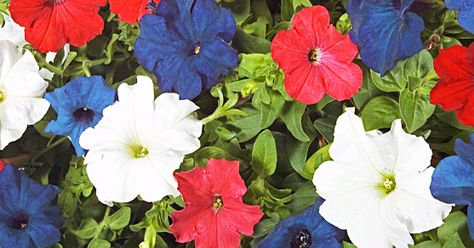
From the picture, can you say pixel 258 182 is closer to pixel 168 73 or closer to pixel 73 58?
pixel 168 73

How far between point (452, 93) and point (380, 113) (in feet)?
0.27

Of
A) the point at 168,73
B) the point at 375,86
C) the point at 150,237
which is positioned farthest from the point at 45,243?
the point at 375,86

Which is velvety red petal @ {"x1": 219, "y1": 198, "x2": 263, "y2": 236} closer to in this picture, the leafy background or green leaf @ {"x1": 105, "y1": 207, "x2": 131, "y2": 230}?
the leafy background

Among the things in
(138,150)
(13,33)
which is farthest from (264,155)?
(13,33)

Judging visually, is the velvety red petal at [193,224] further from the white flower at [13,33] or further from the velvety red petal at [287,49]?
the white flower at [13,33]

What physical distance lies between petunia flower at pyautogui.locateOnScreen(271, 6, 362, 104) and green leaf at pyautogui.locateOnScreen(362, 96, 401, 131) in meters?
0.02

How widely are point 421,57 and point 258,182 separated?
0.21m

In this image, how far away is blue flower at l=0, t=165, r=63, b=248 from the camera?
2.87ft

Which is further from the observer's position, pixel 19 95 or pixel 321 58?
pixel 19 95

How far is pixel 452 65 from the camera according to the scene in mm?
704

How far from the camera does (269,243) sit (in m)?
0.77

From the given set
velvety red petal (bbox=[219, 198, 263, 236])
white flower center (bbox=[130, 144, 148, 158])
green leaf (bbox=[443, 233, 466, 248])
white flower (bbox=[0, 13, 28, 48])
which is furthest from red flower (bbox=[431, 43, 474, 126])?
white flower (bbox=[0, 13, 28, 48])

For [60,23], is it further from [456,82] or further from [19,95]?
[456,82]

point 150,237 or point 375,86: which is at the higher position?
point 375,86
